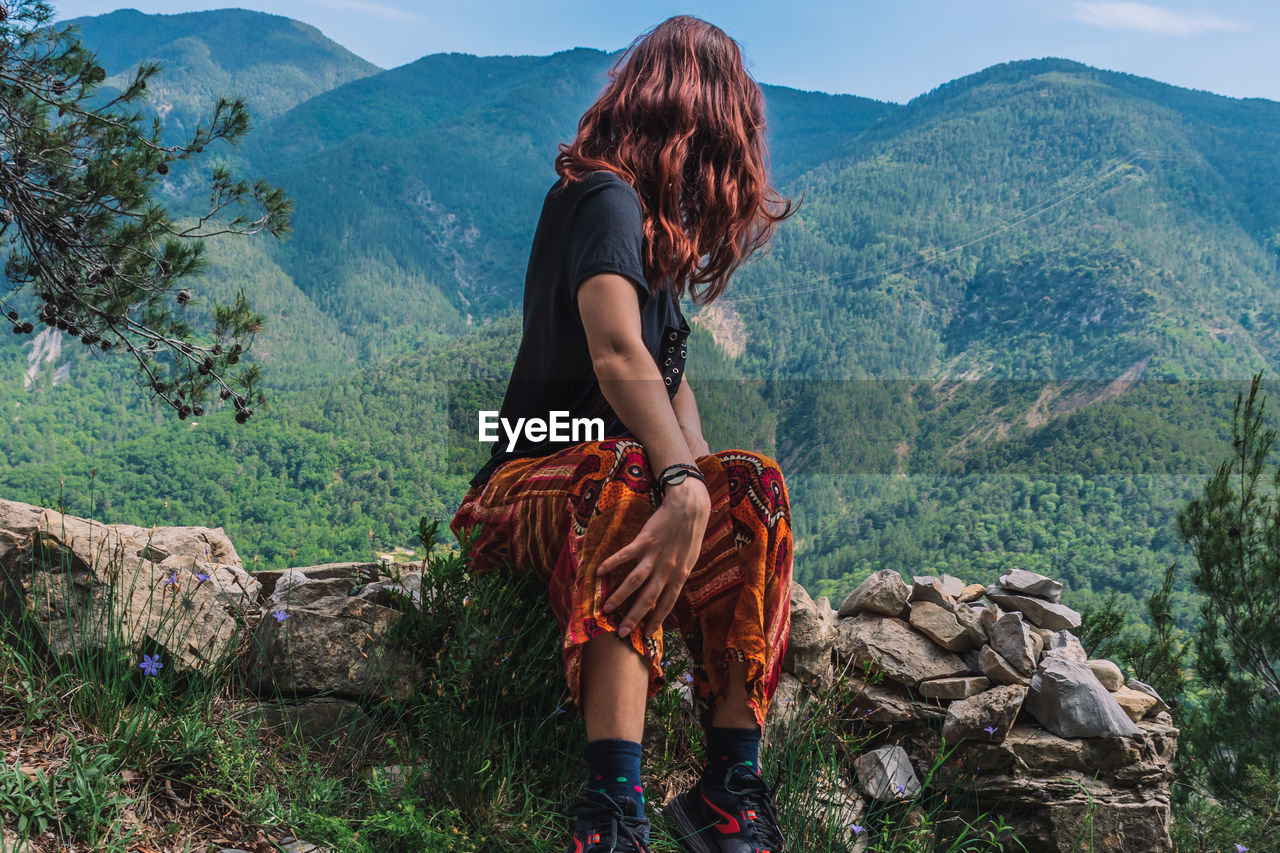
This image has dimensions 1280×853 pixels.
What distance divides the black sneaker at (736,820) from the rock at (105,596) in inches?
40.4

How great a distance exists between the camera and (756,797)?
1.45 meters

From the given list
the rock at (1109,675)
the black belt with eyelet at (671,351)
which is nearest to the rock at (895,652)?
the rock at (1109,675)

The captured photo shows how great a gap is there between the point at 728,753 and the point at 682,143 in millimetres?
1154

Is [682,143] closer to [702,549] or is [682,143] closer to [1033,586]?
[702,549]

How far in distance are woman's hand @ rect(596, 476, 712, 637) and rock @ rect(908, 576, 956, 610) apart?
1.48 metres

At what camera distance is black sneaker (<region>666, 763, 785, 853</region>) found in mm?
1406

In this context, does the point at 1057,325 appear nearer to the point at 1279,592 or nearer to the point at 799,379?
the point at 799,379

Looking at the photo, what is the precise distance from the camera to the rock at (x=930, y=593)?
2514 millimetres

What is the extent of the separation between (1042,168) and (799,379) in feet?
153

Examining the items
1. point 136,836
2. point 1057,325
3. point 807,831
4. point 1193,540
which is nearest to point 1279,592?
point 1193,540

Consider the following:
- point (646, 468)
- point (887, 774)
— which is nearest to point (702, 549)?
point (646, 468)

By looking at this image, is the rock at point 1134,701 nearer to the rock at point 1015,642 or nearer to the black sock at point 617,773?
the rock at point 1015,642

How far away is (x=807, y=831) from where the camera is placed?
172 cm

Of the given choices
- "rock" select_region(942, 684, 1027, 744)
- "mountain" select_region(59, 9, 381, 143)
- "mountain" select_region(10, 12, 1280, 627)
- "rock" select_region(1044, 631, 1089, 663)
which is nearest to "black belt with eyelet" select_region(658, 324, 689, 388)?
"rock" select_region(942, 684, 1027, 744)
